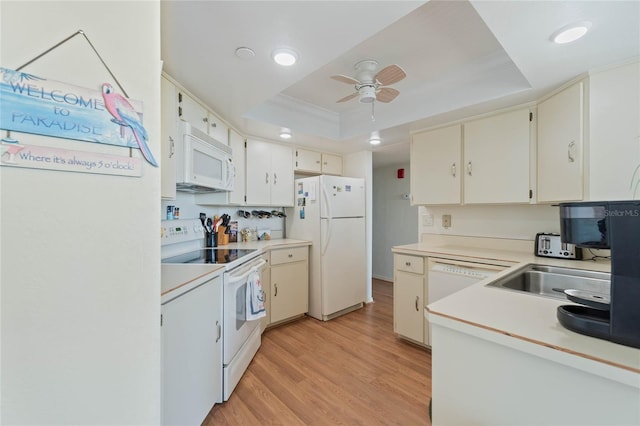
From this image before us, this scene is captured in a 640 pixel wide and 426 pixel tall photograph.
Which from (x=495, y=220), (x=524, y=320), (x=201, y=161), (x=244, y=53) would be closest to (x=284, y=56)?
(x=244, y=53)

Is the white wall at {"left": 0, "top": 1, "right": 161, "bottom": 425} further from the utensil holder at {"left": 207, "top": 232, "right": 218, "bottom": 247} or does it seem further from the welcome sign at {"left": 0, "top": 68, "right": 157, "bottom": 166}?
the utensil holder at {"left": 207, "top": 232, "right": 218, "bottom": 247}

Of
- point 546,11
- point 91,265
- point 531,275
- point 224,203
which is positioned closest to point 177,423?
point 91,265

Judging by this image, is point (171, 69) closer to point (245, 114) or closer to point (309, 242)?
point (245, 114)

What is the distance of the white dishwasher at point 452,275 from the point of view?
1.97 m

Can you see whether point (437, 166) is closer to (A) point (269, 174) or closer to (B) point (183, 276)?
A: (A) point (269, 174)

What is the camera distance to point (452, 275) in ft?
6.88

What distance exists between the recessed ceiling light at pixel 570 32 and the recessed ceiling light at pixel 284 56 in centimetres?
133

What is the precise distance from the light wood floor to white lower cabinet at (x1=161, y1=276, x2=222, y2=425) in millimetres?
226

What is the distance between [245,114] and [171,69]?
0.77m

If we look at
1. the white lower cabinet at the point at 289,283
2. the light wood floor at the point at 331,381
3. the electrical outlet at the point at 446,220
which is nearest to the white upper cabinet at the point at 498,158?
the electrical outlet at the point at 446,220

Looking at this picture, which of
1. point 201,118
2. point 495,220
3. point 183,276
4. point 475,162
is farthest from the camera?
point 495,220

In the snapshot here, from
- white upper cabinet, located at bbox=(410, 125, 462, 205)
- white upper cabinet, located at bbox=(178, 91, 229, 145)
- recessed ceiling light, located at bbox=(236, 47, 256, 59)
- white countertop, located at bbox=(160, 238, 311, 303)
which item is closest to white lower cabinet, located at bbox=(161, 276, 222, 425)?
white countertop, located at bbox=(160, 238, 311, 303)

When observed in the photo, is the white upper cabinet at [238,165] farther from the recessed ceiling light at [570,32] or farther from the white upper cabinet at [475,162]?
the recessed ceiling light at [570,32]

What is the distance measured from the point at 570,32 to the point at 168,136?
2265 millimetres
